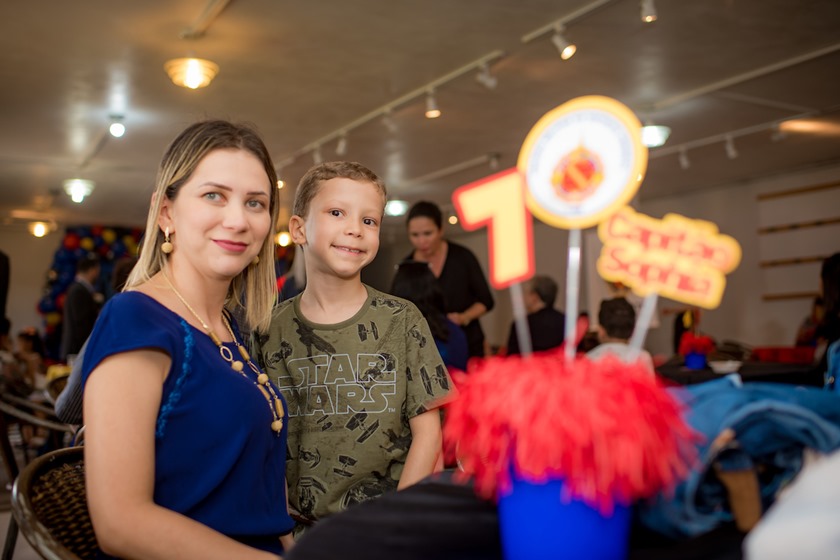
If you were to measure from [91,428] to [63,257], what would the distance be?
1381 cm

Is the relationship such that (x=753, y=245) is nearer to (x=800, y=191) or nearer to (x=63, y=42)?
(x=800, y=191)

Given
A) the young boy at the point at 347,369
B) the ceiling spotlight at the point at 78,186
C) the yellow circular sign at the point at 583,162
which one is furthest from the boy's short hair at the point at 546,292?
the ceiling spotlight at the point at 78,186

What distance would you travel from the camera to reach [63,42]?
5.25 m

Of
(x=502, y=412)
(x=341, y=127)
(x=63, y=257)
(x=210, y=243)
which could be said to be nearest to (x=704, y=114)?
(x=341, y=127)

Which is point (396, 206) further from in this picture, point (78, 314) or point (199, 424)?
point (199, 424)

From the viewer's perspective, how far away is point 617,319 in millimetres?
4160

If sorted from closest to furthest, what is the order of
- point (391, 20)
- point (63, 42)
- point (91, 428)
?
1. point (91, 428)
2. point (391, 20)
3. point (63, 42)

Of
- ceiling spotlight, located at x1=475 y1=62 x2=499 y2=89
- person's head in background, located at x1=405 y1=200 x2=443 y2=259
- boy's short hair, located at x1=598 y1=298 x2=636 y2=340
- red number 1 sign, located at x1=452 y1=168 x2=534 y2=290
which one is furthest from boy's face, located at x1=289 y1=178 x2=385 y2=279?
ceiling spotlight, located at x1=475 y1=62 x2=499 y2=89

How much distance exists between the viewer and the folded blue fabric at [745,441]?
2.36 feet

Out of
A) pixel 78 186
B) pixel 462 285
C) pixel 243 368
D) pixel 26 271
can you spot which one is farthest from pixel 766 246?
pixel 26 271

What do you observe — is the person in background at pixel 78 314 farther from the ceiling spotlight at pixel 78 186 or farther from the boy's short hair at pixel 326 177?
the boy's short hair at pixel 326 177

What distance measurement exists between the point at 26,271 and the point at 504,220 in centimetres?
1563

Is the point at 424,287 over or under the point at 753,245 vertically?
under

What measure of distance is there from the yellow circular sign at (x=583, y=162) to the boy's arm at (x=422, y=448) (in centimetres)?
81
